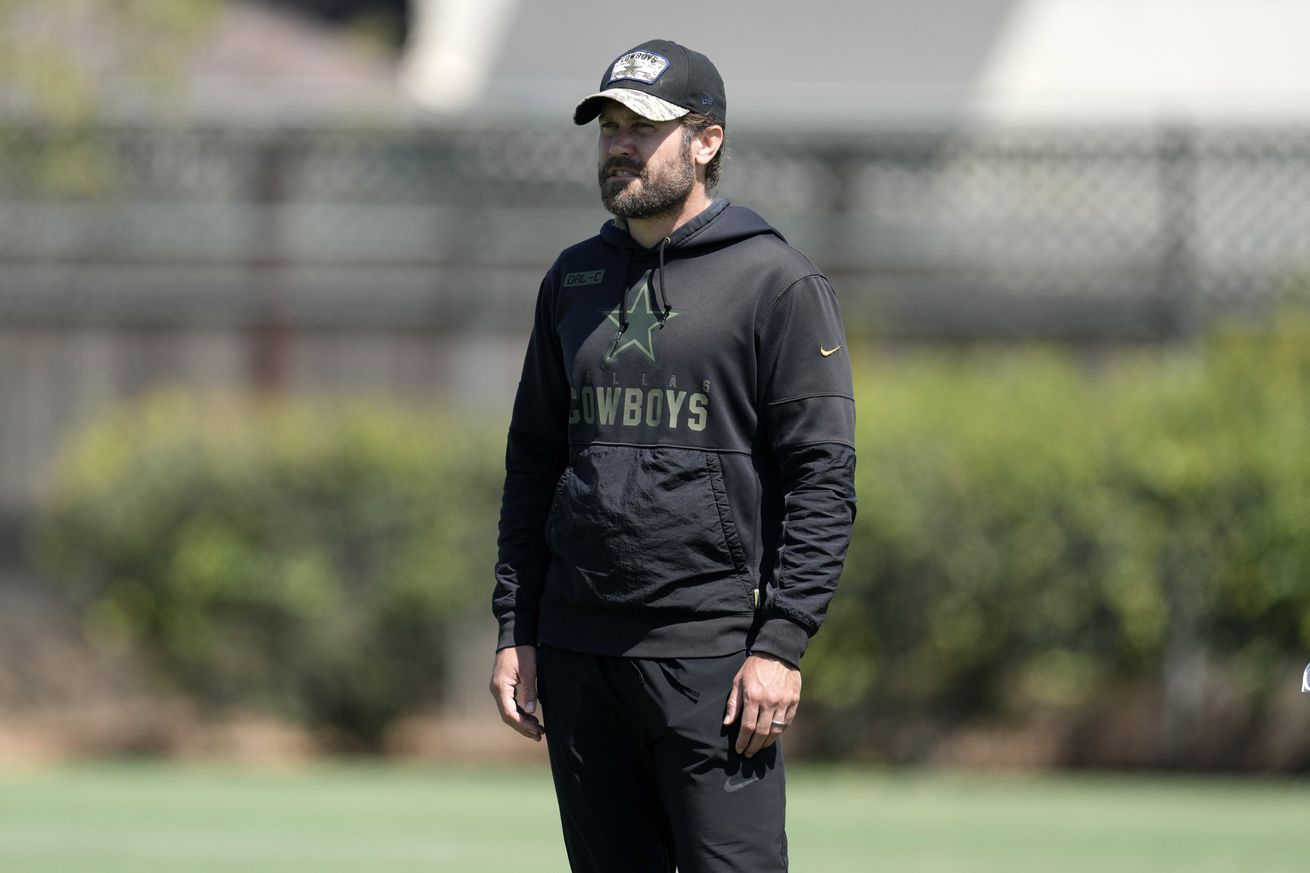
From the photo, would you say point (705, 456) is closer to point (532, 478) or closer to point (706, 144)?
point (532, 478)

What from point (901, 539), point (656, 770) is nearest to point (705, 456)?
point (656, 770)

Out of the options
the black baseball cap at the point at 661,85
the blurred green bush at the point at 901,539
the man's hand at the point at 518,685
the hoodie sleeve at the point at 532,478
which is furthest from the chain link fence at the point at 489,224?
the black baseball cap at the point at 661,85

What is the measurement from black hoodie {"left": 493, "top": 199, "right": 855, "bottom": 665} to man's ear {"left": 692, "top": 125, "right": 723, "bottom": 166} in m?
0.12

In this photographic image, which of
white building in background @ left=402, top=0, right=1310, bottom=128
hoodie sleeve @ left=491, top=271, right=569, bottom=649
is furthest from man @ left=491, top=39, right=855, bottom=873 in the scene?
white building in background @ left=402, top=0, right=1310, bottom=128

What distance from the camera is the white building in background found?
A: 16.4 m

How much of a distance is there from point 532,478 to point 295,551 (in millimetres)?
7541

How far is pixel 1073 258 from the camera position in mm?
13070

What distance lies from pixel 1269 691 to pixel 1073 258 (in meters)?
3.48

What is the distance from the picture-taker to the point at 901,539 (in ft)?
35.5

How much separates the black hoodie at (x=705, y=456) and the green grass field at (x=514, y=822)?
13.8 ft

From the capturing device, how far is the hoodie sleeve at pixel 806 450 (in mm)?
3838

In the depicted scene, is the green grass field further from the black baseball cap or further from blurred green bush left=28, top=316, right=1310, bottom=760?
the black baseball cap

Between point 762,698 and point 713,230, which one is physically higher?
point 713,230

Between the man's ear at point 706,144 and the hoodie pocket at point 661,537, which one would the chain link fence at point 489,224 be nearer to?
the man's ear at point 706,144
